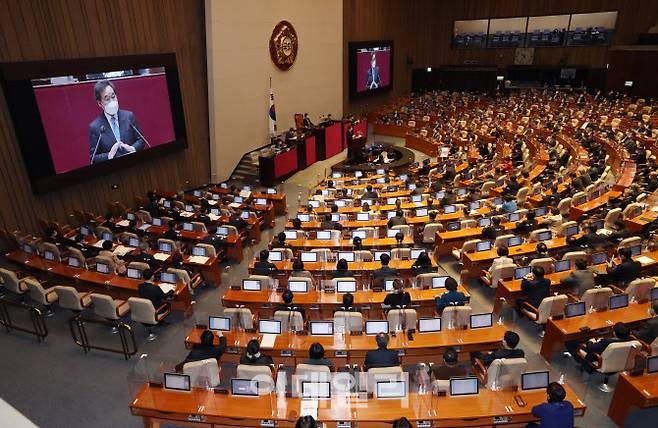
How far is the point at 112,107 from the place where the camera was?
53.6 feet

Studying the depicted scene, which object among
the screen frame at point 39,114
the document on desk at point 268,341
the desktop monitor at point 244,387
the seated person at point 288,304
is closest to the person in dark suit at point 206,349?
the document on desk at point 268,341

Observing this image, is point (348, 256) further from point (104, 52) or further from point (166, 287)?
point (104, 52)

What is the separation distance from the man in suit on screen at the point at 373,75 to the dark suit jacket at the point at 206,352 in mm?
29521

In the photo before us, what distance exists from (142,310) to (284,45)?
1916cm

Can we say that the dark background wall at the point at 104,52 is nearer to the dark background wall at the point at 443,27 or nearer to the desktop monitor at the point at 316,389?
the desktop monitor at the point at 316,389

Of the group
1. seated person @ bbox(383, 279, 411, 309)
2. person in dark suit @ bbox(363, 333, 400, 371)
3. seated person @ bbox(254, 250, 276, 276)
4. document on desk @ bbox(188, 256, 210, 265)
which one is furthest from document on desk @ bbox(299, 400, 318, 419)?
document on desk @ bbox(188, 256, 210, 265)

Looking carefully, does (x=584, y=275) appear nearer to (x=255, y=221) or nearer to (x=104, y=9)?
(x=255, y=221)

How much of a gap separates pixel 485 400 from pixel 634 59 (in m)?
36.6

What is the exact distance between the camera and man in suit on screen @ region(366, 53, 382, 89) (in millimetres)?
34469

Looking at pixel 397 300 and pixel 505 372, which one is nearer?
pixel 505 372

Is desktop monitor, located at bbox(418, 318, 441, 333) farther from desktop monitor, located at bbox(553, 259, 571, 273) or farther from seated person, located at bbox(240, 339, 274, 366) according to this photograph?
desktop monitor, located at bbox(553, 259, 571, 273)

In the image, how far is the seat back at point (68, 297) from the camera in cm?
995

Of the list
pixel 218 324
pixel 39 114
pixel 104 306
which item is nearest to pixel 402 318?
pixel 218 324

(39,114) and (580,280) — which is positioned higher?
(39,114)
